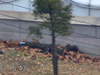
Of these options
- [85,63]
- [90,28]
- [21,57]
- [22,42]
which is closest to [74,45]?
[90,28]

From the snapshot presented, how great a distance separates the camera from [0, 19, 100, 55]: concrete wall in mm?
9945

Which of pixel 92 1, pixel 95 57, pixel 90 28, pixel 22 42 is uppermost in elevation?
pixel 92 1

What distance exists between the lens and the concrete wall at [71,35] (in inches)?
392

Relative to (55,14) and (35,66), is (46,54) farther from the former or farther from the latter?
(55,14)

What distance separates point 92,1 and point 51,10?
6.75 meters

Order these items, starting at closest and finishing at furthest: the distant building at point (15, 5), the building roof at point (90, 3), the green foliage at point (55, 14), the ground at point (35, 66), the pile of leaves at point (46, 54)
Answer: the green foliage at point (55, 14) < the ground at point (35, 66) < the pile of leaves at point (46, 54) < the building roof at point (90, 3) < the distant building at point (15, 5)

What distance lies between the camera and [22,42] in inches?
399

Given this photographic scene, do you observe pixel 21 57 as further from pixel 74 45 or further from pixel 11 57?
pixel 74 45

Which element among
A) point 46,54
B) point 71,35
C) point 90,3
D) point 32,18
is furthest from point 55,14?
point 90,3

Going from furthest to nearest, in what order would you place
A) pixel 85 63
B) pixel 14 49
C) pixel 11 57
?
pixel 14 49, pixel 85 63, pixel 11 57

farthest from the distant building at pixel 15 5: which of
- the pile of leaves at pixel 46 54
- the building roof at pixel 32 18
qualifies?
the pile of leaves at pixel 46 54

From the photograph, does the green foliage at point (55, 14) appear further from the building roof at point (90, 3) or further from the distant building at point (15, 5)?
the distant building at point (15, 5)

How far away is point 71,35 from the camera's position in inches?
399

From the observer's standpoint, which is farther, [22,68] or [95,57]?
[95,57]
